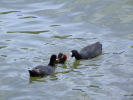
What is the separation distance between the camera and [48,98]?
1041cm

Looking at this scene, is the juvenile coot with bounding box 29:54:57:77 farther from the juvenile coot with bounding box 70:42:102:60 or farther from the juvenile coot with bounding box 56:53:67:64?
the juvenile coot with bounding box 70:42:102:60

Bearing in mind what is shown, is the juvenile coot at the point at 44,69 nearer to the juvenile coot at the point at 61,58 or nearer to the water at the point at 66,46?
the water at the point at 66,46

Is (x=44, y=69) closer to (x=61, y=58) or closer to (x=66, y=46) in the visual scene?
(x=61, y=58)

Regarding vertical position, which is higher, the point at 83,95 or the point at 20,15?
the point at 20,15

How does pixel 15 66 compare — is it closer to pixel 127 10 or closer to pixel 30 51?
pixel 30 51

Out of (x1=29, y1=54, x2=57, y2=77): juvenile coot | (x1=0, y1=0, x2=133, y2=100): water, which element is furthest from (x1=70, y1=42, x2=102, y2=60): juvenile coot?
(x1=29, y1=54, x2=57, y2=77): juvenile coot

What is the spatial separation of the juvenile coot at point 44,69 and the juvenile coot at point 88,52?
96cm

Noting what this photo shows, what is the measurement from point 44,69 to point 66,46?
8.20 feet

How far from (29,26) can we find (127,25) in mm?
3612

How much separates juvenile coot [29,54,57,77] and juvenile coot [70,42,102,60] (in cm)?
96

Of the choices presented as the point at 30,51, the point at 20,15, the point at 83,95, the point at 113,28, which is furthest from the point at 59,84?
the point at 20,15

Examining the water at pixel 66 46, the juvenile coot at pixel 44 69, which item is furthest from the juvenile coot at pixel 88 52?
the juvenile coot at pixel 44 69

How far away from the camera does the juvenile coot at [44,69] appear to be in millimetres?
11657

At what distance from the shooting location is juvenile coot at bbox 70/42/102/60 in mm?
13563
